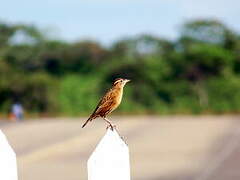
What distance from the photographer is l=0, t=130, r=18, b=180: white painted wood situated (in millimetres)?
3963

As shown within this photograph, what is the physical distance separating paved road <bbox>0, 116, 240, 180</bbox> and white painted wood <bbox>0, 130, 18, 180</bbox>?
15738 mm

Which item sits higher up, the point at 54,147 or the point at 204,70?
the point at 204,70

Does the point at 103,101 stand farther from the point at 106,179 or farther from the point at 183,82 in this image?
the point at 183,82

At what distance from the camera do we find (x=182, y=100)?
214 feet

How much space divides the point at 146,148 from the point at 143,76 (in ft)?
118

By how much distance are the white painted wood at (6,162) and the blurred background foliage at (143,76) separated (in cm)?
5641

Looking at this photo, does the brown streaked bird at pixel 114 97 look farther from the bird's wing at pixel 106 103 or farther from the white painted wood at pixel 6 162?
the white painted wood at pixel 6 162

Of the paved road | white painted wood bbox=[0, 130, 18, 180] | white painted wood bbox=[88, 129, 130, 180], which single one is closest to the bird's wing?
white painted wood bbox=[88, 129, 130, 180]

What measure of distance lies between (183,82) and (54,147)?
122 feet

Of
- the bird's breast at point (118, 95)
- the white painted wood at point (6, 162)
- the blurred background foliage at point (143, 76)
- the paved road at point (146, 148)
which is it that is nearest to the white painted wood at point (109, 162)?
the white painted wood at point (6, 162)

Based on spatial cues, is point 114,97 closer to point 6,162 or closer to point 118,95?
point 118,95

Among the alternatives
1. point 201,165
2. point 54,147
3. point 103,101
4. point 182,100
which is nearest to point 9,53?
point 182,100

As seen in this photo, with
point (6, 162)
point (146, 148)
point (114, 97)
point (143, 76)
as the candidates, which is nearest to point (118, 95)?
point (114, 97)

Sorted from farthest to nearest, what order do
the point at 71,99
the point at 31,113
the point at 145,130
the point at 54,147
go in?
1. the point at 71,99
2. the point at 31,113
3. the point at 145,130
4. the point at 54,147
